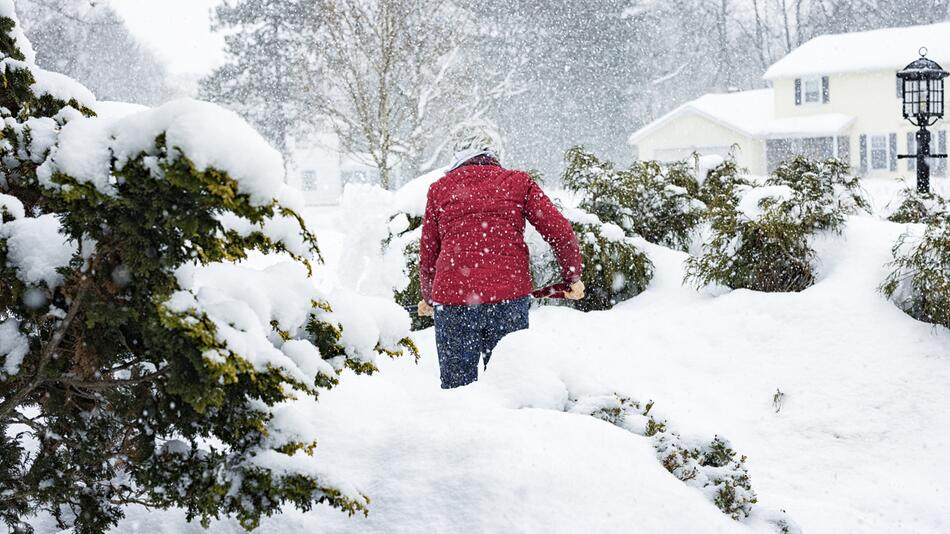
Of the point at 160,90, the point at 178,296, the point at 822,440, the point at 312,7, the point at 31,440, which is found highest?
the point at 160,90

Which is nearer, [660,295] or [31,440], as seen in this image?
[31,440]

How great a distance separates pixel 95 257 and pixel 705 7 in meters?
49.6

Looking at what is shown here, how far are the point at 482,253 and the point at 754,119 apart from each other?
32.1 m

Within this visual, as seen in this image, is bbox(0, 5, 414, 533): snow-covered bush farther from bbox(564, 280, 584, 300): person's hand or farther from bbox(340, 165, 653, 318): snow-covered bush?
bbox(340, 165, 653, 318): snow-covered bush

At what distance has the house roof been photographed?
3123cm

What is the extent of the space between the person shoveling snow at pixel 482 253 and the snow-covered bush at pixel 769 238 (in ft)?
10.0

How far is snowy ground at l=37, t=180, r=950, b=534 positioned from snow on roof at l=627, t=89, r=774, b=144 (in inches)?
1071

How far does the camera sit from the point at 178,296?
1.82 m

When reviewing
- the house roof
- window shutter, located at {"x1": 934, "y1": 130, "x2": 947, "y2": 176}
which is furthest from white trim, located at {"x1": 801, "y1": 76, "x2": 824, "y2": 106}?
window shutter, located at {"x1": 934, "y1": 130, "x2": 947, "y2": 176}

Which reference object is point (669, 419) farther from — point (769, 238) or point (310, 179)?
point (310, 179)

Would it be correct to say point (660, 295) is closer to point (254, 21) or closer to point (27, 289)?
point (27, 289)

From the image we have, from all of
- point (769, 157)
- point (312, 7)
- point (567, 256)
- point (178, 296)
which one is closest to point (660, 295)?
point (567, 256)

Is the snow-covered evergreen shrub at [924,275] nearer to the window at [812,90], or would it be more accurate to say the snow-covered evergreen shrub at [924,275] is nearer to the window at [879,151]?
the window at [879,151]

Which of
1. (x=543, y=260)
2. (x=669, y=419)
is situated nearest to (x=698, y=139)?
(x=543, y=260)
